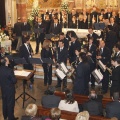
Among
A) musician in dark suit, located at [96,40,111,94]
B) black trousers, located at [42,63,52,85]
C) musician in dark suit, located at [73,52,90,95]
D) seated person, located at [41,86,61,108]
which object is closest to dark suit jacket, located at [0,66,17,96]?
seated person, located at [41,86,61,108]

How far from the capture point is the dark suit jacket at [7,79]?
8.28m

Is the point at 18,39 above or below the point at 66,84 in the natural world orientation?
above

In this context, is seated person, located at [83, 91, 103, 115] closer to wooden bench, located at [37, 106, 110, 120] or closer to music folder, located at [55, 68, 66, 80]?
wooden bench, located at [37, 106, 110, 120]

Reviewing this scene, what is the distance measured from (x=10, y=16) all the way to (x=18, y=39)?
3187mm

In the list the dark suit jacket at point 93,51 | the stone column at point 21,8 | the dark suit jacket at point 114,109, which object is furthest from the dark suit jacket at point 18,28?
the dark suit jacket at point 114,109

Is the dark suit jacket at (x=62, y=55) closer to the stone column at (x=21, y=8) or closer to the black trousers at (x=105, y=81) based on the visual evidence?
the black trousers at (x=105, y=81)

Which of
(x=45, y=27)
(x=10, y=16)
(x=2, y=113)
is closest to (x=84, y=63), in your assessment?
(x=2, y=113)

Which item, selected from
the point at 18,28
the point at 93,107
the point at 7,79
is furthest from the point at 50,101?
the point at 18,28

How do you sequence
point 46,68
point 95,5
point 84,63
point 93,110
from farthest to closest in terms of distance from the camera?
point 95,5
point 46,68
point 84,63
point 93,110

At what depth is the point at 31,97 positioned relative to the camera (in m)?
10.5

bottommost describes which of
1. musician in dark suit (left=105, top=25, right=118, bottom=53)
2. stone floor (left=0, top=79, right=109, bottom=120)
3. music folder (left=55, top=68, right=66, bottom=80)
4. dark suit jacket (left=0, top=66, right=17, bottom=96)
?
stone floor (left=0, top=79, right=109, bottom=120)

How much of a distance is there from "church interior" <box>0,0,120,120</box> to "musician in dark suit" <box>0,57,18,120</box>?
67 millimetres

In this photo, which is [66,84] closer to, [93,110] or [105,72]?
[105,72]

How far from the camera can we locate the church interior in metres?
8.93
